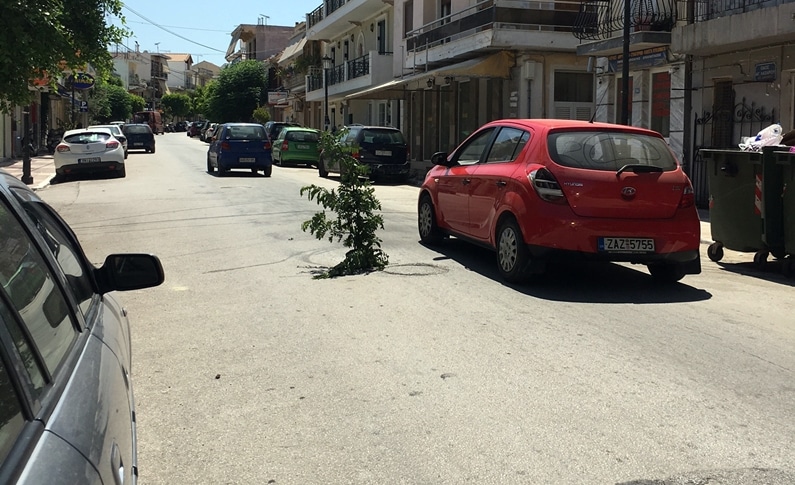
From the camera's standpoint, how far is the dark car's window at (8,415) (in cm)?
153

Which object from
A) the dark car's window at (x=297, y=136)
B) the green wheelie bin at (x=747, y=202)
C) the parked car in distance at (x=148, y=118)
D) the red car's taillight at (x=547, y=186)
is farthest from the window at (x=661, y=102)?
the parked car in distance at (x=148, y=118)

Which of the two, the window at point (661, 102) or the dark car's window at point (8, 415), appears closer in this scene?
the dark car's window at point (8, 415)

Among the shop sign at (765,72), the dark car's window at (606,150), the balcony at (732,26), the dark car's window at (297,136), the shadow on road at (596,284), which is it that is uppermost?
the balcony at (732,26)

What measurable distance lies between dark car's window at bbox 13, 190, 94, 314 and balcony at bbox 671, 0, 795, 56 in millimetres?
13000

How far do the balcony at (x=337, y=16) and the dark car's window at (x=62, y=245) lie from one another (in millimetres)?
35901

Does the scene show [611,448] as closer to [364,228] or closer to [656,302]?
[656,302]

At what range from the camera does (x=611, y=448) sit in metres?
3.96

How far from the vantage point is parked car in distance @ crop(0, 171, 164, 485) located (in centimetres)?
162

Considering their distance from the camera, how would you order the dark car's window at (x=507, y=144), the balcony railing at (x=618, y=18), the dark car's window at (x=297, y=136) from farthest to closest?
the dark car's window at (x=297, y=136)
the balcony railing at (x=618, y=18)
the dark car's window at (x=507, y=144)

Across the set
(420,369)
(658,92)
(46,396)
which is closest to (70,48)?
(420,369)

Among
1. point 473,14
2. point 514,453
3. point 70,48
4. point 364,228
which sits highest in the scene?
point 473,14

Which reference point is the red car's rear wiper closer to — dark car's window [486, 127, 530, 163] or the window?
dark car's window [486, 127, 530, 163]

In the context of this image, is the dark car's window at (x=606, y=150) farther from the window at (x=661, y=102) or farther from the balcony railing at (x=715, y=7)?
the window at (x=661, y=102)

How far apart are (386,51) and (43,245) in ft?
123
